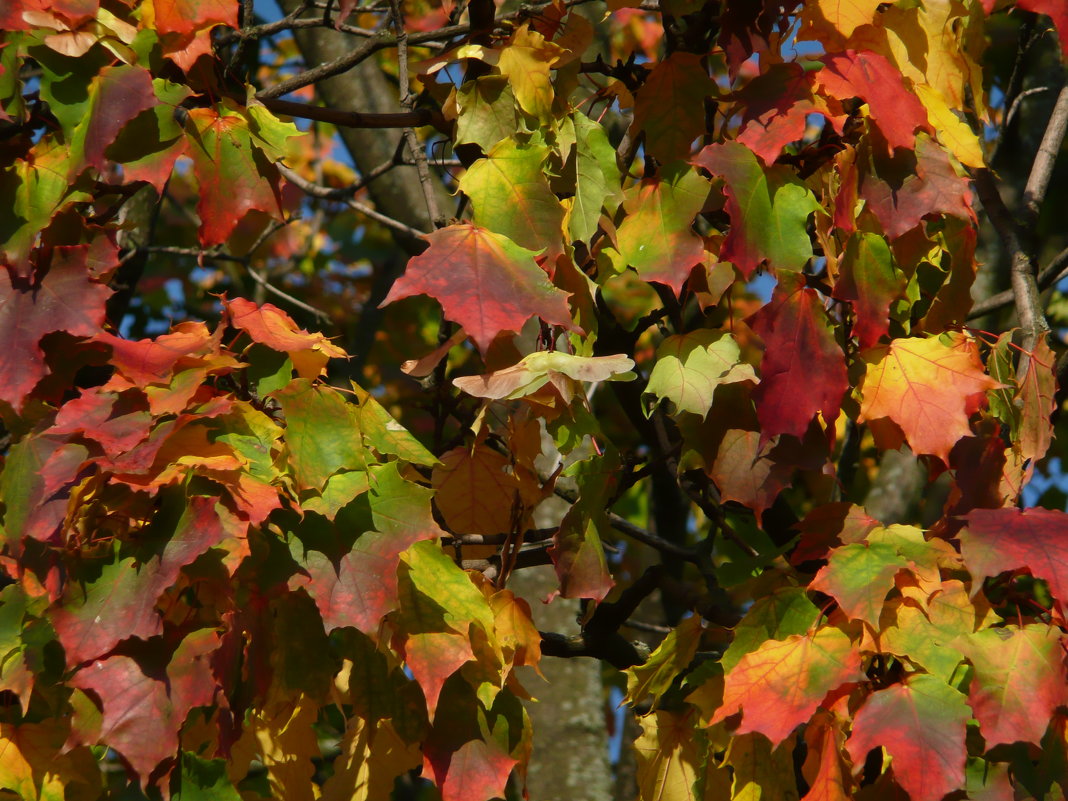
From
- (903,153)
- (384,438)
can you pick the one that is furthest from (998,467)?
(384,438)

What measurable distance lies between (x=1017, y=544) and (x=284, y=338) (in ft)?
3.77

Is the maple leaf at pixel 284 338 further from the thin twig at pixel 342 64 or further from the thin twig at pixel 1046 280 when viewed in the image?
the thin twig at pixel 1046 280

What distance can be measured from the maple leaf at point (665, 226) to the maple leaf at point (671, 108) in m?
0.07

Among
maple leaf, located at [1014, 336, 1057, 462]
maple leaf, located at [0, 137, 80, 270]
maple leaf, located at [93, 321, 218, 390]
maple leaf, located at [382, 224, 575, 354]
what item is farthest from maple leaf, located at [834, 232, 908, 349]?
maple leaf, located at [0, 137, 80, 270]

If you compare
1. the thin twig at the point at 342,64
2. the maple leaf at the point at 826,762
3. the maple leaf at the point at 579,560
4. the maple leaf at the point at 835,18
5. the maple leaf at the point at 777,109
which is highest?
the maple leaf at the point at 835,18

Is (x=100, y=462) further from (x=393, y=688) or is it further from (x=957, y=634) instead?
(x=957, y=634)

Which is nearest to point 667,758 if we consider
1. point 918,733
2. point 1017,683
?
point 918,733

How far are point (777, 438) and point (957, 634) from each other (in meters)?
0.44

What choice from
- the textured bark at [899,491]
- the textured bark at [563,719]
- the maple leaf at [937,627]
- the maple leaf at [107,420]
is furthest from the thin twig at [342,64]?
the textured bark at [899,491]

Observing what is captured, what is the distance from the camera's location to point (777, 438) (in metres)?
2.10

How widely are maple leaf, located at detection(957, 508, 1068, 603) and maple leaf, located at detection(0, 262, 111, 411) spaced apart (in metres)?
1.37

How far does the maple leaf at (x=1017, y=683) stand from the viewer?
Answer: 1.74 metres

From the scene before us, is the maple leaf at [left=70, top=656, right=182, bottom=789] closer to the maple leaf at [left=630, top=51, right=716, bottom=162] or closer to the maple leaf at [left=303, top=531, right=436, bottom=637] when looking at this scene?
the maple leaf at [left=303, top=531, right=436, bottom=637]

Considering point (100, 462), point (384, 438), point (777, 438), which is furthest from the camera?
point (777, 438)
